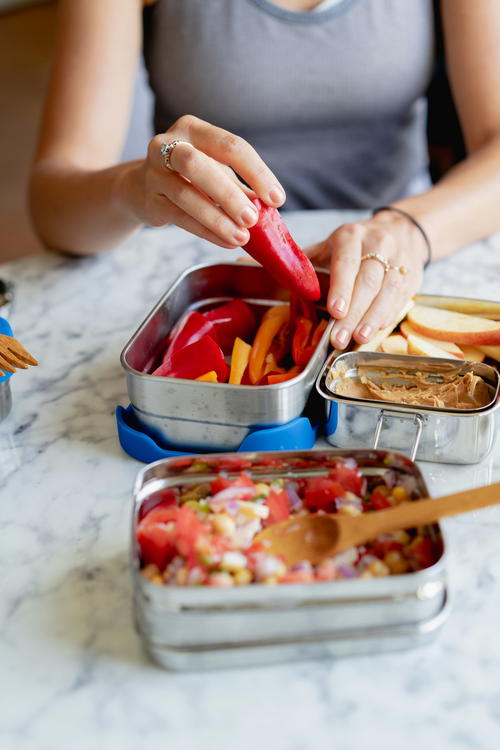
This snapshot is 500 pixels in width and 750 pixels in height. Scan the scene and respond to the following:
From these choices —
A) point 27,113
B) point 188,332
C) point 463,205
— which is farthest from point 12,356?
point 27,113

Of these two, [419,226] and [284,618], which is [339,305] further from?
[284,618]

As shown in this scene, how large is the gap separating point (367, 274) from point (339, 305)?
125mm

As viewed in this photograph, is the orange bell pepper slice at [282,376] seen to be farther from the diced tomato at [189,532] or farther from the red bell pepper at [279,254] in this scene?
the diced tomato at [189,532]

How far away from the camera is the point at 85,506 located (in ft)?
3.47

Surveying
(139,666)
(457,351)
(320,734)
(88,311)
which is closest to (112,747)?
(139,666)

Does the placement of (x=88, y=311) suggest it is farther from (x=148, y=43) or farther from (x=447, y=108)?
(x=447, y=108)

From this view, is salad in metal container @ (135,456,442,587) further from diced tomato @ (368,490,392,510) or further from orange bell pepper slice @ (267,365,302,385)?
orange bell pepper slice @ (267,365,302,385)

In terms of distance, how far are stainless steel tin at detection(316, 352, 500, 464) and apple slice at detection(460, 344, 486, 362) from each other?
12 centimetres

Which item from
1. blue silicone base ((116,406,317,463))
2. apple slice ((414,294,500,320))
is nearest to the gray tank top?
apple slice ((414,294,500,320))

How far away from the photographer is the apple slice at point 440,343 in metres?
1.24

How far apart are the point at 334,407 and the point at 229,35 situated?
→ 1064 millimetres

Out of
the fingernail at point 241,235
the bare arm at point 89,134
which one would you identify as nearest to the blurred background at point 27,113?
the bare arm at point 89,134

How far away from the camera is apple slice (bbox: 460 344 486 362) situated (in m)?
1.25

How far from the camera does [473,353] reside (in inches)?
49.6
